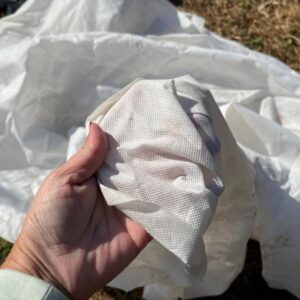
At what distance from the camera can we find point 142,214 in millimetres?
910

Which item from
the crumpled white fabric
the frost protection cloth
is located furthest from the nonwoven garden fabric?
the crumpled white fabric

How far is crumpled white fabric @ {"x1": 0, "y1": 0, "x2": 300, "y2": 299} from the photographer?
113 cm

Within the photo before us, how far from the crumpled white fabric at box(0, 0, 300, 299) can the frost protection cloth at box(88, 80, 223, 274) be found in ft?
0.75

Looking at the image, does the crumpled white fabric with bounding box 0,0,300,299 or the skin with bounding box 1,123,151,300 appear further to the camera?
the crumpled white fabric with bounding box 0,0,300,299

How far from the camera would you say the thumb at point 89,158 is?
926mm

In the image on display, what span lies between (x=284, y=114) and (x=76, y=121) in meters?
0.51

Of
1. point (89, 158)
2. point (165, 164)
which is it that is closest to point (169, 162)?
point (165, 164)

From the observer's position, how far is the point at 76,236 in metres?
0.97

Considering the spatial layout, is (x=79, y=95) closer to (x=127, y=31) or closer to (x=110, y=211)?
(x=127, y=31)

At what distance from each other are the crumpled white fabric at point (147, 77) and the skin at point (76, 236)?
15cm

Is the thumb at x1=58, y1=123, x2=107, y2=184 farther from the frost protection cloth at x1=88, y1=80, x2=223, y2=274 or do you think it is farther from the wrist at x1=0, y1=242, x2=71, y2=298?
the wrist at x1=0, y1=242, x2=71, y2=298

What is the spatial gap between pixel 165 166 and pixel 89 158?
0.13 meters

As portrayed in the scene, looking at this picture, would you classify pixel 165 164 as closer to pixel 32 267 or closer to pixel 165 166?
pixel 165 166

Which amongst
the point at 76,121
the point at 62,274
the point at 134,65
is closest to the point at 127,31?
the point at 134,65
